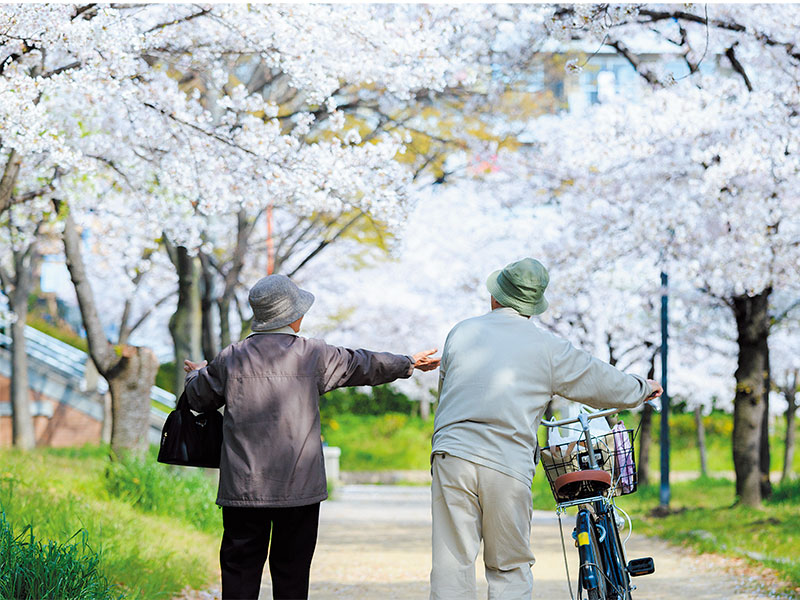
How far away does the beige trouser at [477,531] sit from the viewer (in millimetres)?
3979

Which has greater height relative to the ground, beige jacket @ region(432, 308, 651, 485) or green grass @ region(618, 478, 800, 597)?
beige jacket @ region(432, 308, 651, 485)

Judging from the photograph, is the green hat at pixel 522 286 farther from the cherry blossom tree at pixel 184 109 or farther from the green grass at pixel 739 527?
the green grass at pixel 739 527

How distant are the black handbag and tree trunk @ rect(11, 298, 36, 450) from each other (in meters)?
13.0

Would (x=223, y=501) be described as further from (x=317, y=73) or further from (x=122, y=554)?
(x=317, y=73)

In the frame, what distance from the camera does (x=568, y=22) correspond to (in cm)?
752

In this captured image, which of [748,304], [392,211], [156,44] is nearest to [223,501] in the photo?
[156,44]

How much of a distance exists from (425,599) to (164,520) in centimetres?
Result: 307

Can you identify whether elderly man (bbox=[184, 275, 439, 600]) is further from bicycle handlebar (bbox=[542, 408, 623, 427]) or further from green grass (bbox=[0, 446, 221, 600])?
green grass (bbox=[0, 446, 221, 600])

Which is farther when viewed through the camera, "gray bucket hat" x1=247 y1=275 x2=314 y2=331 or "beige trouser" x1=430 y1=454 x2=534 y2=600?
"gray bucket hat" x1=247 y1=275 x2=314 y2=331

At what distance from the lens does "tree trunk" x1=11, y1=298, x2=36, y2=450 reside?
54.0 ft

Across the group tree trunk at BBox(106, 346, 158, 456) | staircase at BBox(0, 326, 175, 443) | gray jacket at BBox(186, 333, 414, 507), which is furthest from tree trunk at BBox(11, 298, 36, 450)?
gray jacket at BBox(186, 333, 414, 507)

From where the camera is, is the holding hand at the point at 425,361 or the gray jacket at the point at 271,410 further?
the holding hand at the point at 425,361

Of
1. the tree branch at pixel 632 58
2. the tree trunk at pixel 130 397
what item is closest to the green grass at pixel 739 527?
the tree branch at pixel 632 58

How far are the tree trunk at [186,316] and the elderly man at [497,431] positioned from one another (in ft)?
26.5
